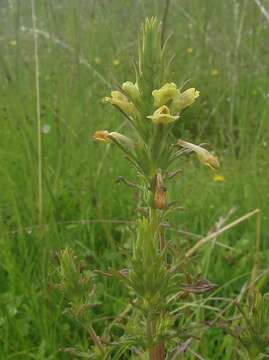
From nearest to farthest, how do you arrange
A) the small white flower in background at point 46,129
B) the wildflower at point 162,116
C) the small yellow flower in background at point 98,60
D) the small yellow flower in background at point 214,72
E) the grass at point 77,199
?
the wildflower at point 162,116 → the grass at point 77,199 → the small white flower in background at point 46,129 → the small yellow flower in background at point 98,60 → the small yellow flower in background at point 214,72

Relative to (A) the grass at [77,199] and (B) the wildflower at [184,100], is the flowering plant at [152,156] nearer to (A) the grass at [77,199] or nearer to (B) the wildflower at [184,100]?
(B) the wildflower at [184,100]

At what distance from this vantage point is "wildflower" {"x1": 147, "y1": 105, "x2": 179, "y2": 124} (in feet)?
2.30

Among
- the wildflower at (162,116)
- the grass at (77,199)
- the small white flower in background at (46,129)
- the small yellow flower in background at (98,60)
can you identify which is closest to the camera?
the wildflower at (162,116)

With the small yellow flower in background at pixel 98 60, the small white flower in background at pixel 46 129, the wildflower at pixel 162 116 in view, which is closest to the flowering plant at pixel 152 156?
the wildflower at pixel 162 116

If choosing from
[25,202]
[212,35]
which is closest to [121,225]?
[25,202]

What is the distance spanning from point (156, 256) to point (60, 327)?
0.77m

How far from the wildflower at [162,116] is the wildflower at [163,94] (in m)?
0.01

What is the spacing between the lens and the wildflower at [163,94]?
2.33 feet

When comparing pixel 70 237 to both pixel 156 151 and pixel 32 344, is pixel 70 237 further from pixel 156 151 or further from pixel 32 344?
pixel 156 151

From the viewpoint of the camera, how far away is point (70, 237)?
1787 millimetres

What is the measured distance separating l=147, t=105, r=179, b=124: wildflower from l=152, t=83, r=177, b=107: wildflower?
0.04 feet

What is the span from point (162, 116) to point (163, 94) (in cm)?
3

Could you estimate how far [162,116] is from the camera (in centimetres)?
70

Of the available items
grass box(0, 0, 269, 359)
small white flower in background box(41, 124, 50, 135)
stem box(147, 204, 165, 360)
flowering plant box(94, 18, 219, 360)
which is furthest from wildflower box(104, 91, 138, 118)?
small white flower in background box(41, 124, 50, 135)
